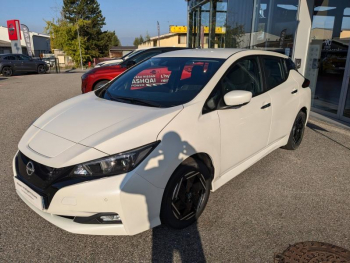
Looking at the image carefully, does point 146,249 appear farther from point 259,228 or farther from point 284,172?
point 284,172

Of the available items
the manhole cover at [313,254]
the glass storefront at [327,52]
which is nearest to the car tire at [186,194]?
the manhole cover at [313,254]

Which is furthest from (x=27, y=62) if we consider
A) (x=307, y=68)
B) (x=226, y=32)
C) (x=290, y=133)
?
(x=290, y=133)

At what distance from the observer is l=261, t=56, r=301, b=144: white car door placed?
144 inches

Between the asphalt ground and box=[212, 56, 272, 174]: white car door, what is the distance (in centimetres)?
47

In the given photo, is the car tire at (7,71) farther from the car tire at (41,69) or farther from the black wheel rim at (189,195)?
the black wheel rim at (189,195)

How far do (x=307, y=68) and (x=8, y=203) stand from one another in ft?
26.2

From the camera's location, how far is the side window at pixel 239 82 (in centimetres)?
279

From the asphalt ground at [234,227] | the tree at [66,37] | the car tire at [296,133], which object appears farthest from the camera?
the tree at [66,37]

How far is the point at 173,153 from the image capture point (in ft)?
7.57

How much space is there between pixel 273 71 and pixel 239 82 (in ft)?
2.96

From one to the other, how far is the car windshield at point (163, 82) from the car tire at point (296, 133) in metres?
1.93

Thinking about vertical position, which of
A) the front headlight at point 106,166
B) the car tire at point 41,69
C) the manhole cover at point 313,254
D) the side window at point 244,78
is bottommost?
the car tire at point 41,69

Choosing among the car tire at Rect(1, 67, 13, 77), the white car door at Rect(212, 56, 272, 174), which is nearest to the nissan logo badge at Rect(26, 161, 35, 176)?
the white car door at Rect(212, 56, 272, 174)

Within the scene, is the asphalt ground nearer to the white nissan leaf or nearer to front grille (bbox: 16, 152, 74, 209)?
the white nissan leaf
